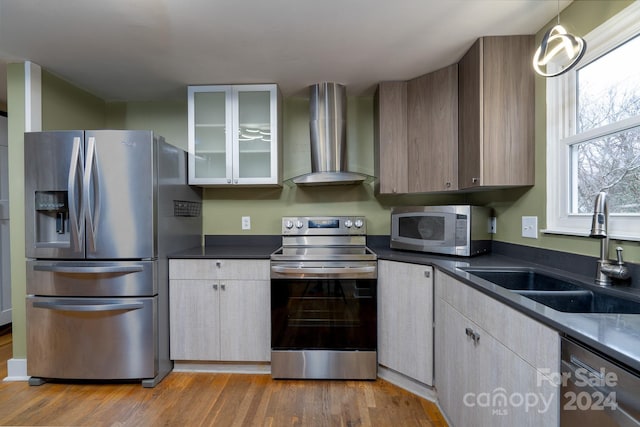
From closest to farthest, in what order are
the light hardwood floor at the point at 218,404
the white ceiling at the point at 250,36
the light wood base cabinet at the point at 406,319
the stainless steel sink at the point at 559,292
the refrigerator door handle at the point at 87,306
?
the stainless steel sink at the point at 559,292 → the white ceiling at the point at 250,36 → the light hardwood floor at the point at 218,404 → the light wood base cabinet at the point at 406,319 → the refrigerator door handle at the point at 87,306

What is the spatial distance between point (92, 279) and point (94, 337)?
0.38 m

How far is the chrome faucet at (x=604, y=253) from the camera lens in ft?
3.71

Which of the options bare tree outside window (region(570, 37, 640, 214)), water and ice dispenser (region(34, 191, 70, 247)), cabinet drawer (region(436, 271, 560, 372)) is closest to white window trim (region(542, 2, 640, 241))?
bare tree outside window (region(570, 37, 640, 214))

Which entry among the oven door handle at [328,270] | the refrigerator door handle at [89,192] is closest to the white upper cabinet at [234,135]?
the refrigerator door handle at [89,192]

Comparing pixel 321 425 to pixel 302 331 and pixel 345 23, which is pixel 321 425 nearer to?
pixel 302 331

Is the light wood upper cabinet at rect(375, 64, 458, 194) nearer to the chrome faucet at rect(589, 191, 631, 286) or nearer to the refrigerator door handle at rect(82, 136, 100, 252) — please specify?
the chrome faucet at rect(589, 191, 631, 286)

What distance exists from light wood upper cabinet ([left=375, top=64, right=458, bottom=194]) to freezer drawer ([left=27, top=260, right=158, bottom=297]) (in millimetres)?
1768

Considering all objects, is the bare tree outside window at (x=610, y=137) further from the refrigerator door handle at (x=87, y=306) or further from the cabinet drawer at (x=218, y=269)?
the refrigerator door handle at (x=87, y=306)

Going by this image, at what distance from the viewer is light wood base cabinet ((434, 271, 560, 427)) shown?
2.90ft

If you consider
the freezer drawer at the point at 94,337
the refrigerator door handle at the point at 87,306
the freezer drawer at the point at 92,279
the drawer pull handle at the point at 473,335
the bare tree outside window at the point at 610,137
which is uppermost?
the bare tree outside window at the point at 610,137

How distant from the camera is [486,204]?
7.23 ft

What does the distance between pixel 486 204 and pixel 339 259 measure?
3.92ft

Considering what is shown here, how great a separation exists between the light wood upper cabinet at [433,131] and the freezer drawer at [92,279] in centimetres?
195

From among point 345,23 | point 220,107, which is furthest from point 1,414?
point 345,23
